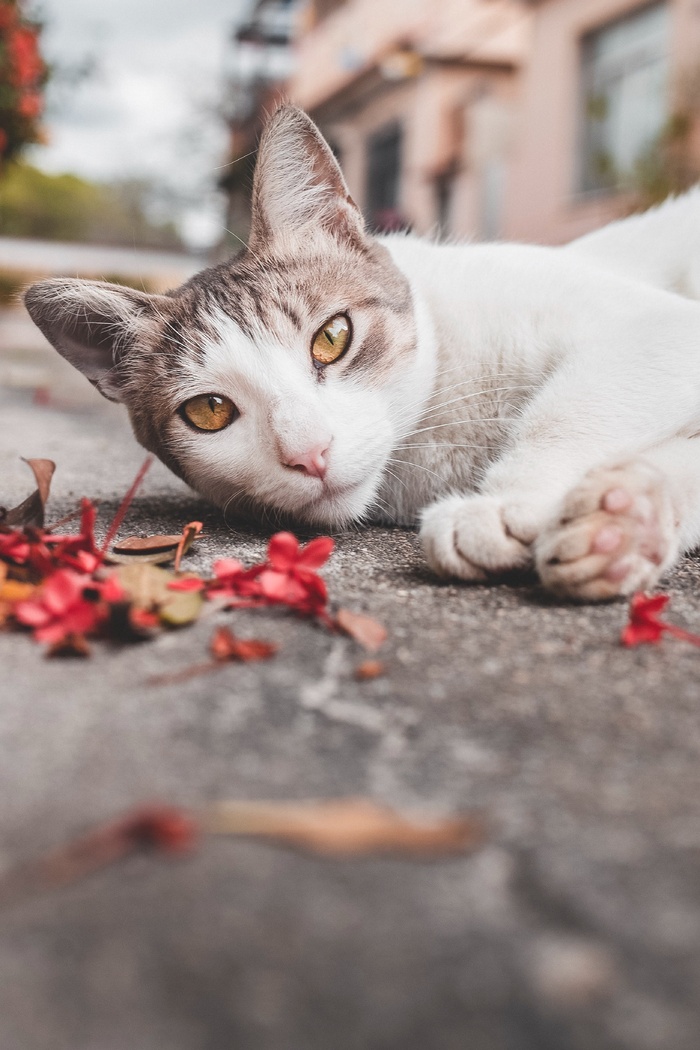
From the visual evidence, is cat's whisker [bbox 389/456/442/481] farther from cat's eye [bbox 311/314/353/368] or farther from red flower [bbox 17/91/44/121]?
red flower [bbox 17/91/44/121]

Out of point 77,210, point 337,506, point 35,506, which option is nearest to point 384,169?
point 337,506

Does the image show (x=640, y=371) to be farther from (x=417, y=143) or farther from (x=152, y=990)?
(x=417, y=143)

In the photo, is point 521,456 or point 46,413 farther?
point 46,413

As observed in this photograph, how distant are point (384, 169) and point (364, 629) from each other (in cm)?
1355

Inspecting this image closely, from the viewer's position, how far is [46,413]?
3.78m

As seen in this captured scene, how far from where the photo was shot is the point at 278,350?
5.04ft

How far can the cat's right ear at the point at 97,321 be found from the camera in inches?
67.0

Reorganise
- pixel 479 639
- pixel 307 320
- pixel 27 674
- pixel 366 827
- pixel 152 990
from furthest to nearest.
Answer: pixel 307 320, pixel 479 639, pixel 27 674, pixel 366 827, pixel 152 990

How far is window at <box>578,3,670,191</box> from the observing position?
24.2 feet

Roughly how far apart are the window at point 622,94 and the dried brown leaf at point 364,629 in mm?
7106

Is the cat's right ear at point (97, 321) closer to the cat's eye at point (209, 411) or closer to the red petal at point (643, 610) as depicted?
the cat's eye at point (209, 411)

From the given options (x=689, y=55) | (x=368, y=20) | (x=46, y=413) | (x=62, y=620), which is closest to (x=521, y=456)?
(x=62, y=620)

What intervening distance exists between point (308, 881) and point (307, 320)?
1.19 metres

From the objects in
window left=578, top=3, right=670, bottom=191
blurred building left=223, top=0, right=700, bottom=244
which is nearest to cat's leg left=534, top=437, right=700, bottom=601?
blurred building left=223, top=0, right=700, bottom=244
